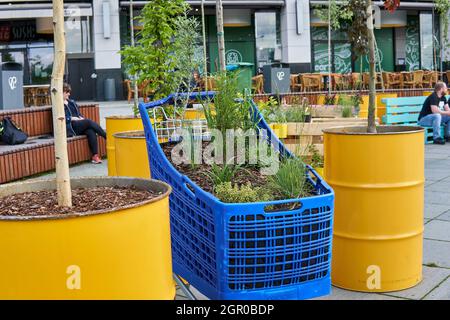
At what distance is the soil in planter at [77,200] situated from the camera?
2617 millimetres

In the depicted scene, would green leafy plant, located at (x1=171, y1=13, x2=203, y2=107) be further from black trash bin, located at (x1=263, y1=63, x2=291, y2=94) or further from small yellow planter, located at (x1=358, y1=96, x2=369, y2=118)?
black trash bin, located at (x1=263, y1=63, x2=291, y2=94)

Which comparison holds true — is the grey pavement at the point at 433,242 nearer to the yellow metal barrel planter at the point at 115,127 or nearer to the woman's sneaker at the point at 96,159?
the woman's sneaker at the point at 96,159

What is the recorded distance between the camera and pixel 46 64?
93.0ft

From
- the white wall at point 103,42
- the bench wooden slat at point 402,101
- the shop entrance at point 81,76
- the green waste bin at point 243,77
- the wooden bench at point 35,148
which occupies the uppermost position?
the white wall at point 103,42

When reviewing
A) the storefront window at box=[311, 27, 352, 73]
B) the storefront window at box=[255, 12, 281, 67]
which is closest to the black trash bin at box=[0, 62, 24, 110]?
the storefront window at box=[255, 12, 281, 67]

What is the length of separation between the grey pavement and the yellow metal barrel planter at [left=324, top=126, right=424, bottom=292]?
0.09m

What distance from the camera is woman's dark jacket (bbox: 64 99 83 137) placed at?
10.4m

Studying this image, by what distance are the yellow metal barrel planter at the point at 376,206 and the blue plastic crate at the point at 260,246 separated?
942mm

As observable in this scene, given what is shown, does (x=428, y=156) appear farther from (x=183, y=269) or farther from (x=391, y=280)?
Result: (x=183, y=269)

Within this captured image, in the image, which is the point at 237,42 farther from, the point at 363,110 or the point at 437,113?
the point at 363,110

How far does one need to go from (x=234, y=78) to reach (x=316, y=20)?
26.7 metres

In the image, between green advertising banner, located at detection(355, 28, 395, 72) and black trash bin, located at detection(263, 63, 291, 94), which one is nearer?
black trash bin, located at detection(263, 63, 291, 94)

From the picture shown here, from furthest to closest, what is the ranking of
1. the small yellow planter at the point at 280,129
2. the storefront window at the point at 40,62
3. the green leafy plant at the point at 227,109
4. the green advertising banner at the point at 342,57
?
the green advertising banner at the point at 342,57, the storefront window at the point at 40,62, the small yellow planter at the point at 280,129, the green leafy plant at the point at 227,109

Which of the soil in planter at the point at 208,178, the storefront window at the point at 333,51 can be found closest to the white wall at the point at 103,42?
the storefront window at the point at 333,51
